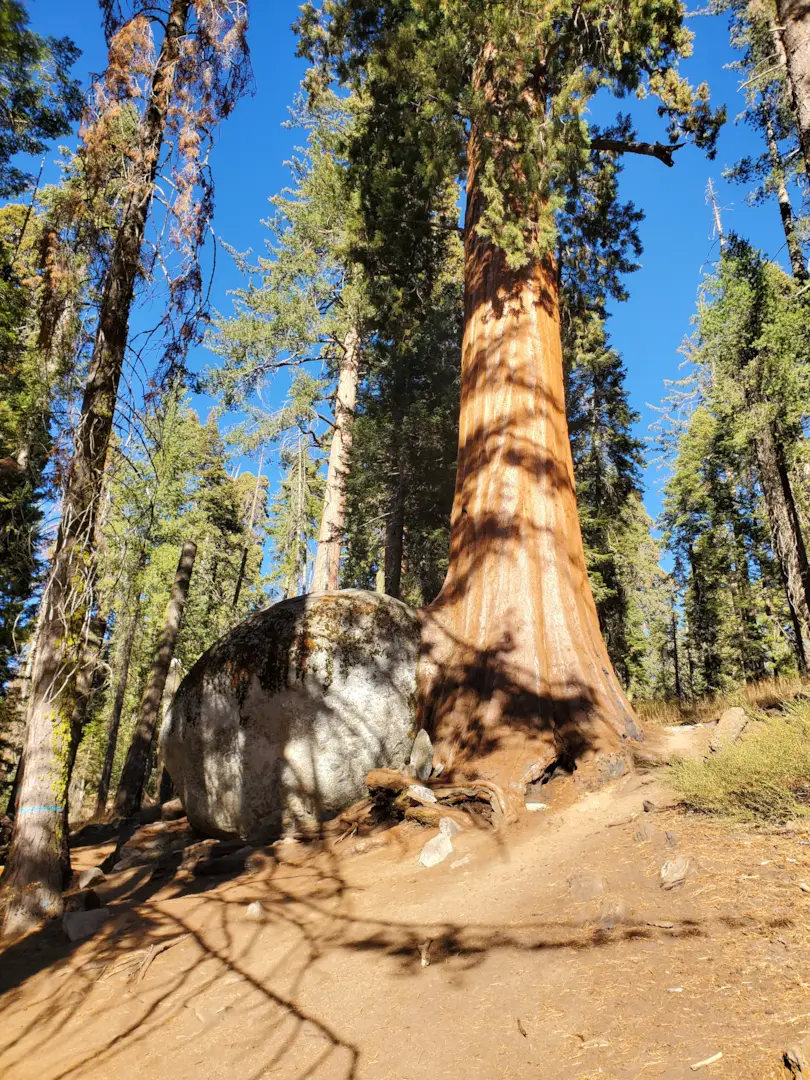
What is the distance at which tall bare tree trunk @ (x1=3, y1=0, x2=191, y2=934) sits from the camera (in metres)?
4.75

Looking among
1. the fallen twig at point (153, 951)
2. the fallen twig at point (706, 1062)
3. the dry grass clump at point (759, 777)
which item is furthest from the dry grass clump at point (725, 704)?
the fallen twig at point (706, 1062)

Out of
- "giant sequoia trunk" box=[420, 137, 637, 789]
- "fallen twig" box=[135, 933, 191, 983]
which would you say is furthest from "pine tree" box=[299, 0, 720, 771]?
"fallen twig" box=[135, 933, 191, 983]

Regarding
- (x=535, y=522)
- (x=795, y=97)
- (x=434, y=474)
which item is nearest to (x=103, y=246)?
(x=535, y=522)

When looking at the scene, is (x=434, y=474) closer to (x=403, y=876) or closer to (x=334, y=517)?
(x=334, y=517)

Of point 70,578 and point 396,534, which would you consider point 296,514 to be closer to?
point 396,534

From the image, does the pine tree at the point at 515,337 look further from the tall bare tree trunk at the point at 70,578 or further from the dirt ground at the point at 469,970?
the tall bare tree trunk at the point at 70,578

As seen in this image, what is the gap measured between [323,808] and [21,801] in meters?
2.41

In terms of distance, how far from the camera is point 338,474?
1502 centimetres

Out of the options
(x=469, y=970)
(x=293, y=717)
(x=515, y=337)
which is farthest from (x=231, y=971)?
(x=515, y=337)

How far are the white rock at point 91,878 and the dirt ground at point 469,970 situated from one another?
4.11ft

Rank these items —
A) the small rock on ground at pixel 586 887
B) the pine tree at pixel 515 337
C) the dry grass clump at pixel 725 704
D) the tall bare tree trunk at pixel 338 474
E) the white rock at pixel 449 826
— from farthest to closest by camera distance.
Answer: the tall bare tree trunk at pixel 338 474 < the dry grass clump at pixel 725 704 < the pine tree at pixel 515 337 < the white rock at pixel 449 826 < the small rock on ground at pixel 586 887

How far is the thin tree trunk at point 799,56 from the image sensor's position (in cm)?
492

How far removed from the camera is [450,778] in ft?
16.7

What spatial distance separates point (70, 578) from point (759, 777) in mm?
5300
